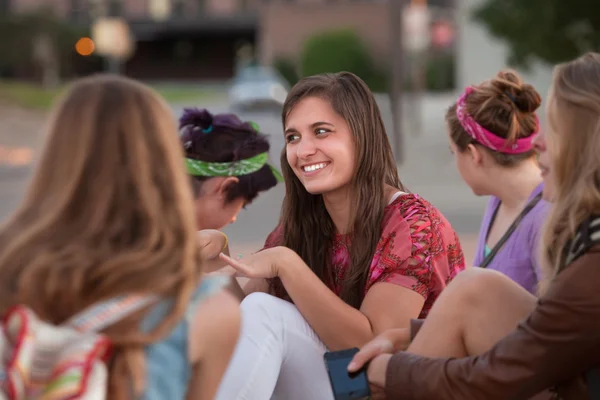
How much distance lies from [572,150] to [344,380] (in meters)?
0.88

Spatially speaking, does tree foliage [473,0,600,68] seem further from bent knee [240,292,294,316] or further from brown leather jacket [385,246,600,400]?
brown leather jacket [385,246,600,400]

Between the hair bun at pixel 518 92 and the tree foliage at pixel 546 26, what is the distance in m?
12.0

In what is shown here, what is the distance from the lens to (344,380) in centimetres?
292

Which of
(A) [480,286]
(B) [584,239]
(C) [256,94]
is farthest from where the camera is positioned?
(C) [256,94]

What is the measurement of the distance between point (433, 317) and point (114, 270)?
3.69ft

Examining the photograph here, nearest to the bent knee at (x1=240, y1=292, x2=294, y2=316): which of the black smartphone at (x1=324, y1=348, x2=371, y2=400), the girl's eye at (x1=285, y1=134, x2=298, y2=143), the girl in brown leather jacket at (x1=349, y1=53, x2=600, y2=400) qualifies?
the black smartphone at (x1=324, y1=348, x2=371, y2=400)

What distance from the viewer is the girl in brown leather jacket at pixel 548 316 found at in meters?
2.55

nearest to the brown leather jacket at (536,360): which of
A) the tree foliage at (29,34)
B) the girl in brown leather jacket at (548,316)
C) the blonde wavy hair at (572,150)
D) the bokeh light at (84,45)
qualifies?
the girl in brown leather jacket at (548,316)

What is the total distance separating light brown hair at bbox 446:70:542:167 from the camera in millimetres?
3871

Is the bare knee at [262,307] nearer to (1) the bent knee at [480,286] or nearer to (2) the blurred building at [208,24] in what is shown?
(1) the bent knee at [480,286]

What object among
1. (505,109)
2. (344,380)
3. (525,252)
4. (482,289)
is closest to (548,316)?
(482,289)

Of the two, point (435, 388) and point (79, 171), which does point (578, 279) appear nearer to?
point (435, 388)

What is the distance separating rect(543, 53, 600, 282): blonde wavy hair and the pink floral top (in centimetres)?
68

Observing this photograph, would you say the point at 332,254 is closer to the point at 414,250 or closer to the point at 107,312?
the point at 414,250
